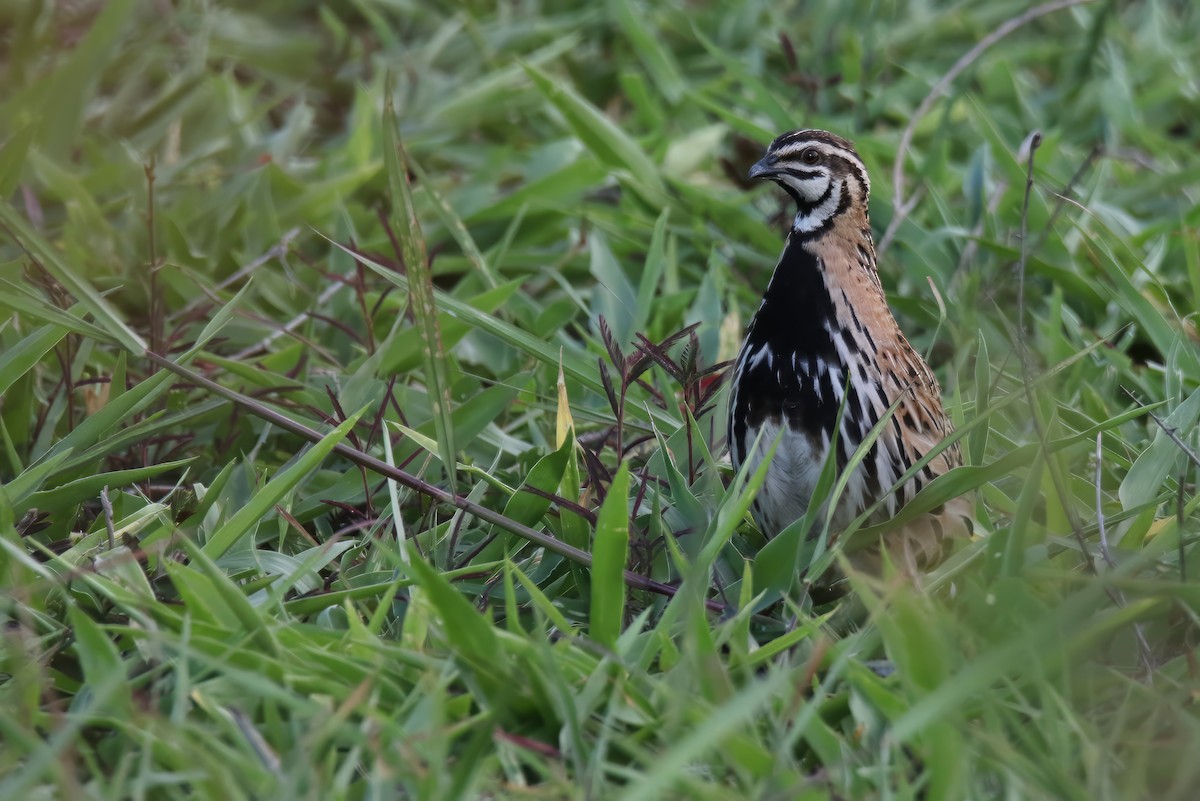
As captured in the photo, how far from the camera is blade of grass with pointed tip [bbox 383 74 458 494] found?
2.62 meters

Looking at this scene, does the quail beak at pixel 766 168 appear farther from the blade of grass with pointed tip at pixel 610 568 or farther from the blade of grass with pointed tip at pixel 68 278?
the blade of grass with pointed tip at pixel 68 278

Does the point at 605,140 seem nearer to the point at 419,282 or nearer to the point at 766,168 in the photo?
the point at 766,168

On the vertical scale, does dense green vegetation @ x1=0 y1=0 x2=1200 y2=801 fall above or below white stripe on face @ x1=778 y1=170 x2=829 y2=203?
below

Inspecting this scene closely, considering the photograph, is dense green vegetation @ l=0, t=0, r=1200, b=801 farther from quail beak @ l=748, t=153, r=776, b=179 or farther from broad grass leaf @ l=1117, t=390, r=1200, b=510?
quail beak @ l=748, t=153, r=776, b=179

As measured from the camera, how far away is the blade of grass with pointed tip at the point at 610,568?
2.71m

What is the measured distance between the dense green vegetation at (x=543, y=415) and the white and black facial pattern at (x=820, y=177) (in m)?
0.41

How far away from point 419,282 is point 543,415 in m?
1.16

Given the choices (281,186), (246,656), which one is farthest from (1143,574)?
(281,186)

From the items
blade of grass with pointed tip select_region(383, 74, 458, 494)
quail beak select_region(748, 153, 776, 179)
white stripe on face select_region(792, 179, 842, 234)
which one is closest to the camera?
blade of grass with pointed tip select_region(383, 74, 458, 494)

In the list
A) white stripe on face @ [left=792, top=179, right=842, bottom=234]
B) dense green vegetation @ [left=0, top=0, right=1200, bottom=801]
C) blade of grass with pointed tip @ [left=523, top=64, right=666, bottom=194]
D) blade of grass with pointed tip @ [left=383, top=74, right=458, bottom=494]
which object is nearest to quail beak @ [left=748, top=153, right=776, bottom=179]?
white stripe on face @ [left=792, top=179, right=842, bottom=234]

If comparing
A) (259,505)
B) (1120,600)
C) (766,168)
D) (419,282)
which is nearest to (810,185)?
(766,168)

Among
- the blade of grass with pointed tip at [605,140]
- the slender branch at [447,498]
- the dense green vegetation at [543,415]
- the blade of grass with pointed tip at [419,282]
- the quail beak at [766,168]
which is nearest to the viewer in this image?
the dense green vegetation at [543,415]

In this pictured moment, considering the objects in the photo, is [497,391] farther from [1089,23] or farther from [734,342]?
[1089,23]

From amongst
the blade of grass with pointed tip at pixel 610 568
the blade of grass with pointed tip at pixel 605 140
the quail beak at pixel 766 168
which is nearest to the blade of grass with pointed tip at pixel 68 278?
the blade of grass with pointed tip at pixel 610 568
